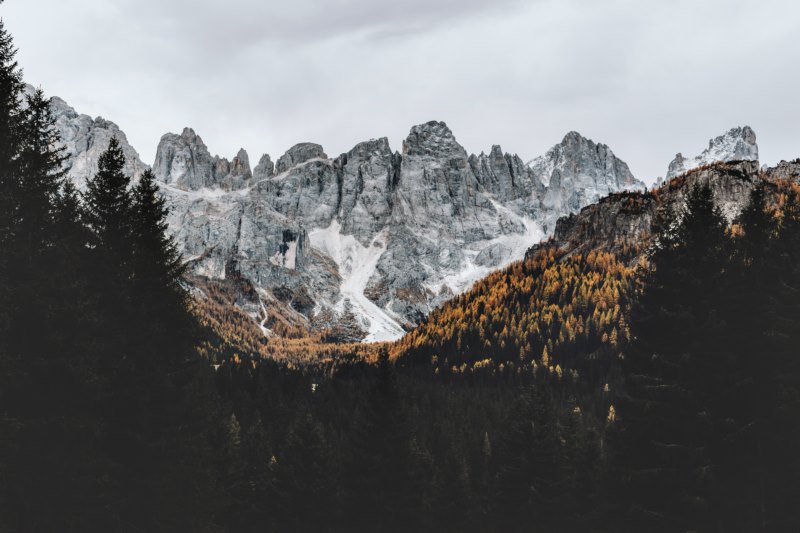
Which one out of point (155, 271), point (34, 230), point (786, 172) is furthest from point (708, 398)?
point (786, 172)

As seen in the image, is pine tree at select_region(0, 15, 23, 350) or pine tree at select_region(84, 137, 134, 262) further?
pine tree at select_region(84, 137, 134, 262)

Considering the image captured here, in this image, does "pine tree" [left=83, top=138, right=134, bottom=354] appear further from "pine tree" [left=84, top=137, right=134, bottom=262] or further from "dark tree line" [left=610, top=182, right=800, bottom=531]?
"dark tree line" [left=610, top=182, right=800, bottom=531]

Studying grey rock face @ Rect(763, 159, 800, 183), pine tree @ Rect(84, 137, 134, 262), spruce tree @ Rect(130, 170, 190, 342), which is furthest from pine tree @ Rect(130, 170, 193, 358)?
grey rock face @ Rect(763, 159, 800, 183)

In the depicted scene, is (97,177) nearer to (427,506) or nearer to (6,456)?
(6,456)

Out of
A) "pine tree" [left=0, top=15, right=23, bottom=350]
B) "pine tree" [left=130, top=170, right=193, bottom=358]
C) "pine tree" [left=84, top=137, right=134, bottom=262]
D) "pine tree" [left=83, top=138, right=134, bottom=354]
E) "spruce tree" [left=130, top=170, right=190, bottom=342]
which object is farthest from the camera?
"spruce tree" [left=130, top=170, right=190, bottom=342]

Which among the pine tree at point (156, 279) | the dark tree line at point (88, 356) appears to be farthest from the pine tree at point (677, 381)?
the pine tree at point (156, 279)

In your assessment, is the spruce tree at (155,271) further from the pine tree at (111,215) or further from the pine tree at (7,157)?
the pine tree at (7,157)

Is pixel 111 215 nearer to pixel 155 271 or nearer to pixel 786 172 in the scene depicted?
pixel 155 271

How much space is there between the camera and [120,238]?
2138 centimetres

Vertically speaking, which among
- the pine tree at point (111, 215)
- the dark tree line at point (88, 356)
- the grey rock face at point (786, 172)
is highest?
the grey rock face at point (786, 172)

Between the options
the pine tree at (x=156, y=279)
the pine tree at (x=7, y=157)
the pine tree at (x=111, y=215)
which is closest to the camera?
the pine tree at (x=7, y=157)

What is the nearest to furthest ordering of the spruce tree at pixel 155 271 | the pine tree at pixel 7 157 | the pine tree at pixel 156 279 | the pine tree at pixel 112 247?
the pine tree at pixel 7 157, the pine tree at pixel 112 247, the pine tree at pixel 156 279, the spruce tree at pixel 155 271

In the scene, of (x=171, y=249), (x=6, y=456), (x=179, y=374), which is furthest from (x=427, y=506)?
(x=6, y=456)

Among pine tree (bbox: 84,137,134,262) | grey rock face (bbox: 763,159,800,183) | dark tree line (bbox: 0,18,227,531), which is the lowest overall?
dark tree line (bbox: 0,18,227,531)
